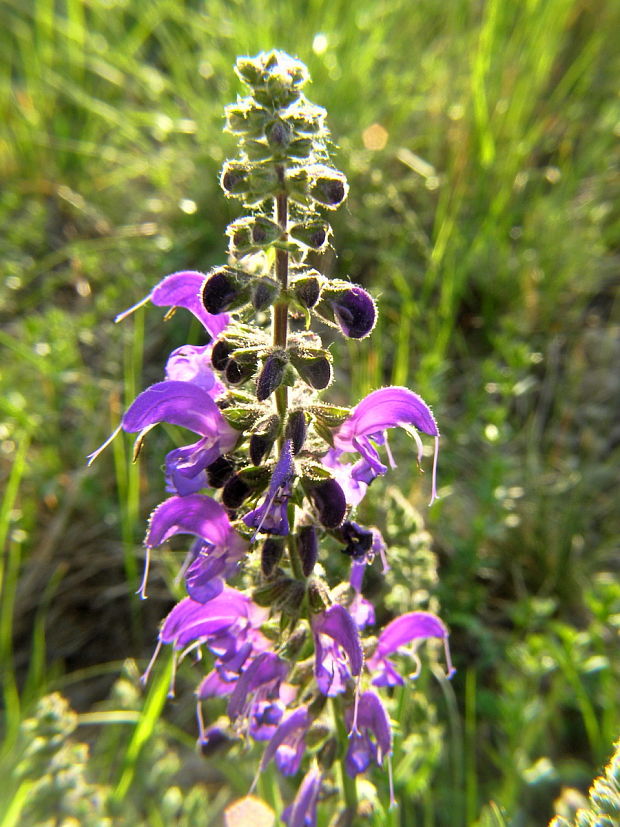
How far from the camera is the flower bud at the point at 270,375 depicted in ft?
4.68

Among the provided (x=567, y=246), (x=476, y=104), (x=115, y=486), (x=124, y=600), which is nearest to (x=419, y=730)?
(x=124, y=600)

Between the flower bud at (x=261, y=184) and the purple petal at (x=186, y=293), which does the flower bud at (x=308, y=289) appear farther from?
the purple petal at (x=186, y=293)

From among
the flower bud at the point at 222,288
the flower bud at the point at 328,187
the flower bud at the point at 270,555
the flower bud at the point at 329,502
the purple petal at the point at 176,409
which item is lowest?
the flower bud at the point at 270,555

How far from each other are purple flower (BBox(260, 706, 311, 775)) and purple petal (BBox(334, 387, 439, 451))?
71 centimetres

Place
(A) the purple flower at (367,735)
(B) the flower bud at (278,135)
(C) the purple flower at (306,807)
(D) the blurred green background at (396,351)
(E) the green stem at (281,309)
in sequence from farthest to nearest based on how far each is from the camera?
(D) the blurred green background at (396,351) → (C) the purple flower at (306,807) → (A) the purple flower at (367,735) → (E) the green stem at (281,309) → (B) the flower bud at (278,135)

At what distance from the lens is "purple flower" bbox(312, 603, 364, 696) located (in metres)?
1.56

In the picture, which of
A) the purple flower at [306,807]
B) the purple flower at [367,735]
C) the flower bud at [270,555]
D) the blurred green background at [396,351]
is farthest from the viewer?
the blurred green background at [396,351]

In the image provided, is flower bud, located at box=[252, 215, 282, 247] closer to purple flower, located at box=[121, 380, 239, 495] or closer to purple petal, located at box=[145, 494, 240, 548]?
purple flower, located at box=[121, 380, 239, 495]

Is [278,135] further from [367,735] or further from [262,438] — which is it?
[367,735]

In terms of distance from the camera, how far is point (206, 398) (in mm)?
1572

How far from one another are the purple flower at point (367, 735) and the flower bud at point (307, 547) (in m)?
0.37

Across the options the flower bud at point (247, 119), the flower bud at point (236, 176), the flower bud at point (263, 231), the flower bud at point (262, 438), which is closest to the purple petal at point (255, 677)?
the flower bud at point (262, 438)

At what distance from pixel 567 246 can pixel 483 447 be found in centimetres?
120

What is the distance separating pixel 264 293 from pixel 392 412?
384 millimetres
